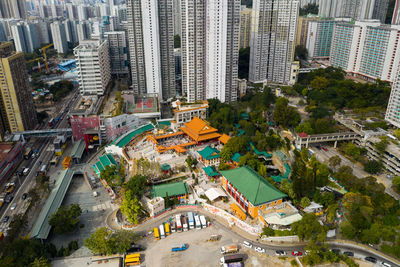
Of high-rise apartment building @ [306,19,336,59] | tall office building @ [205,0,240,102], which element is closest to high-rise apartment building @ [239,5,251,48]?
high-rise apartment building @ [306,19,336,59]

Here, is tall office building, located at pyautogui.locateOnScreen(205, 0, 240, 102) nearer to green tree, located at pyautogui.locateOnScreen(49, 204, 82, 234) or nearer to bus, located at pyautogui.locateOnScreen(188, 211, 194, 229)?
bus, located at pyautogui.locateOnScreen(188, 211, 194, 229)

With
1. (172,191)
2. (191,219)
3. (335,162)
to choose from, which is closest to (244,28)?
(335,162)

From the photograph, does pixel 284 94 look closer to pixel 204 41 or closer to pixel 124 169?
pixel 204 41

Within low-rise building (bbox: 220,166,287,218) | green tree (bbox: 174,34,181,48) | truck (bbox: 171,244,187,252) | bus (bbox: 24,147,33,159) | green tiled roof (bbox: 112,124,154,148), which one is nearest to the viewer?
truck (bbox: 171,244,187,252)

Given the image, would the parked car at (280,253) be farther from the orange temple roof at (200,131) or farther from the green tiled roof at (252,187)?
the orange temple roof at (200,131)

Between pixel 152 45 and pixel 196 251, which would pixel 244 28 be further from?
pixel 196 251

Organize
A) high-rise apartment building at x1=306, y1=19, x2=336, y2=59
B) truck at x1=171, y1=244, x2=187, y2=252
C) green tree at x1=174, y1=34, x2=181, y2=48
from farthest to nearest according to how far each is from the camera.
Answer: green tree at x1=174, y1=34, x2=181, y2=48
high-rise apartment building at x1=306, y1=19, x2=336, y2=59
truck at x1=171, y1=244, x2=187, y2=252
